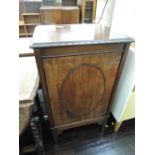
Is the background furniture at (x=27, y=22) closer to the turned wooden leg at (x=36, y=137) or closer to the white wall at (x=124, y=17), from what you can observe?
the white wall at (x=124, y=17)

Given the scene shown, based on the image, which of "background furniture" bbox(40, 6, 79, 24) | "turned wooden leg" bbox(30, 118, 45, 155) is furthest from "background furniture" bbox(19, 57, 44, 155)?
"background furniture" bbox(40, 6, 79, 24)

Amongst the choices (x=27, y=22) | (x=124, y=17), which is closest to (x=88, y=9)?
(x=27, y=22)

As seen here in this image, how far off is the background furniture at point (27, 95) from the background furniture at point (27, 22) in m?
2.89

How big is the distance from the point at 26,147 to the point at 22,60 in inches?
29.3

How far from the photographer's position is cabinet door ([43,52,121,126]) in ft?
2.83

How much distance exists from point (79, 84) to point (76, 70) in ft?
0.42

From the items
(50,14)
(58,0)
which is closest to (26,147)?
(50,14)

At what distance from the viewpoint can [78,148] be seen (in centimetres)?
131

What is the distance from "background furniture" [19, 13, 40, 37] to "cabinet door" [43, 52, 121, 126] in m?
3.19

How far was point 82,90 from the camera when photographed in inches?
40.3

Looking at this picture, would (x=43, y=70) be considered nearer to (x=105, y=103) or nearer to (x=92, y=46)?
(x=92, y=46)

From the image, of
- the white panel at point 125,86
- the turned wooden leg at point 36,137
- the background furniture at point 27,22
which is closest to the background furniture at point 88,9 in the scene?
the background furniture at point 27,22

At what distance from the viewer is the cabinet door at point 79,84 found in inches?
33.9
